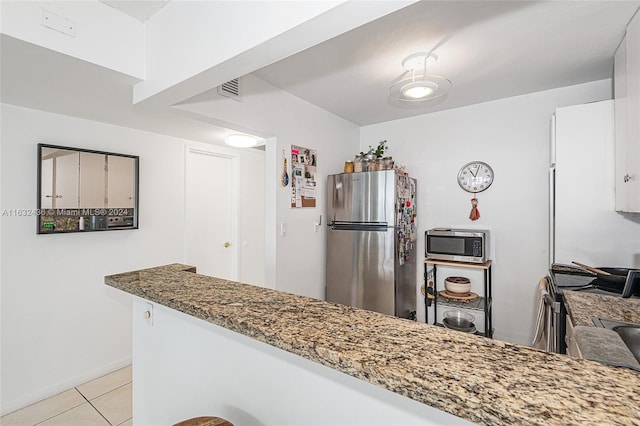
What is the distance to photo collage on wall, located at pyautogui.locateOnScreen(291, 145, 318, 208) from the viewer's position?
279cm

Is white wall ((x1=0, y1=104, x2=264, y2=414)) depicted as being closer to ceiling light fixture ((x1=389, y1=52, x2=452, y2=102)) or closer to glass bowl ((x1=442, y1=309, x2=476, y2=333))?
ceiling light fixture ((x1=389, y1=52, x2=452, y2=102))

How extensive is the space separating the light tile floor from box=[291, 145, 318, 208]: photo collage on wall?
78.9 inches

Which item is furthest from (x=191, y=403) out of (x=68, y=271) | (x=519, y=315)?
(x=519, y=315)

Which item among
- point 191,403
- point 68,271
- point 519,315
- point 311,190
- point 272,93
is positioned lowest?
point 519,315

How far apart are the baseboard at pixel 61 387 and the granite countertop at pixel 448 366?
241 centimetres

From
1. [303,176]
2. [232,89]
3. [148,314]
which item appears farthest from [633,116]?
[148,314]

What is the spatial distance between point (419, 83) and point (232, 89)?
130cm

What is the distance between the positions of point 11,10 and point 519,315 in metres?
3.98

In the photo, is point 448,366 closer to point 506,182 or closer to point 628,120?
point 628,120

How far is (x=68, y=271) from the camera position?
2.46 m

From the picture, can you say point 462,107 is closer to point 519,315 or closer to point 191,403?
point 519,315

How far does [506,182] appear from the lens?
2.96 metres

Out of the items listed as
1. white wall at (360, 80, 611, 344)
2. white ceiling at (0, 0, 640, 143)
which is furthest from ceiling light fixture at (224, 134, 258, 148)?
white wall at (360, 80, 611, 344)

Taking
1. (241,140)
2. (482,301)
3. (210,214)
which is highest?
(241,140)
